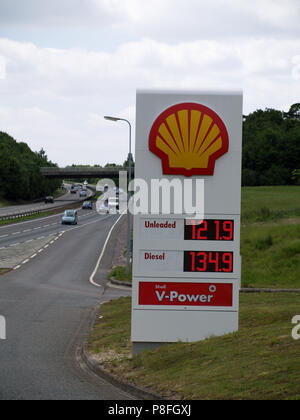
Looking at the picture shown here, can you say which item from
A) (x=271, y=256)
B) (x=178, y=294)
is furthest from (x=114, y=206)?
(x=178, y=294)

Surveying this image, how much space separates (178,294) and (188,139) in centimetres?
298

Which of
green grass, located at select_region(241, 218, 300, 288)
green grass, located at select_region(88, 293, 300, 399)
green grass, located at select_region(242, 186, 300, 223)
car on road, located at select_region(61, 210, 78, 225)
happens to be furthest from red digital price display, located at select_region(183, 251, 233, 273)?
car on road, located at select_region(61, 210, 78, 225)

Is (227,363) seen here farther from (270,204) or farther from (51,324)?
(270,204)

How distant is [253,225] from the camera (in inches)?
1730

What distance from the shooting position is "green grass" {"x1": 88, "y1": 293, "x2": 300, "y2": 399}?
8.44 meters

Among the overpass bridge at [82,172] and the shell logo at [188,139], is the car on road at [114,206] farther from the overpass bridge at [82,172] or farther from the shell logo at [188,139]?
the shell logo at [188,139]

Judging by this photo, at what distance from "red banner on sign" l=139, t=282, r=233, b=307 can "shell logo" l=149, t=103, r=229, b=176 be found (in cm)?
219

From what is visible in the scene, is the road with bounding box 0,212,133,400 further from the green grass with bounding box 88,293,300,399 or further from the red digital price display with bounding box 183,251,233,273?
the red digital price display with bounding box 183,251,233,273

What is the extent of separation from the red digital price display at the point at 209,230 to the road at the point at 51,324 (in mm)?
3193

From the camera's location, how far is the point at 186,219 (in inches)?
465

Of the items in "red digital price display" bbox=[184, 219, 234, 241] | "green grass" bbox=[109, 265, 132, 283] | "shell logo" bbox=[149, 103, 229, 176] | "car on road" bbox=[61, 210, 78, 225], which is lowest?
"green grass" bbox=[109, 265, 132, 283]

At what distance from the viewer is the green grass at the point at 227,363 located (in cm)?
844

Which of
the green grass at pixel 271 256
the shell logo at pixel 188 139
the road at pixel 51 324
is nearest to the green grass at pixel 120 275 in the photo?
the road at pixel 51 324
